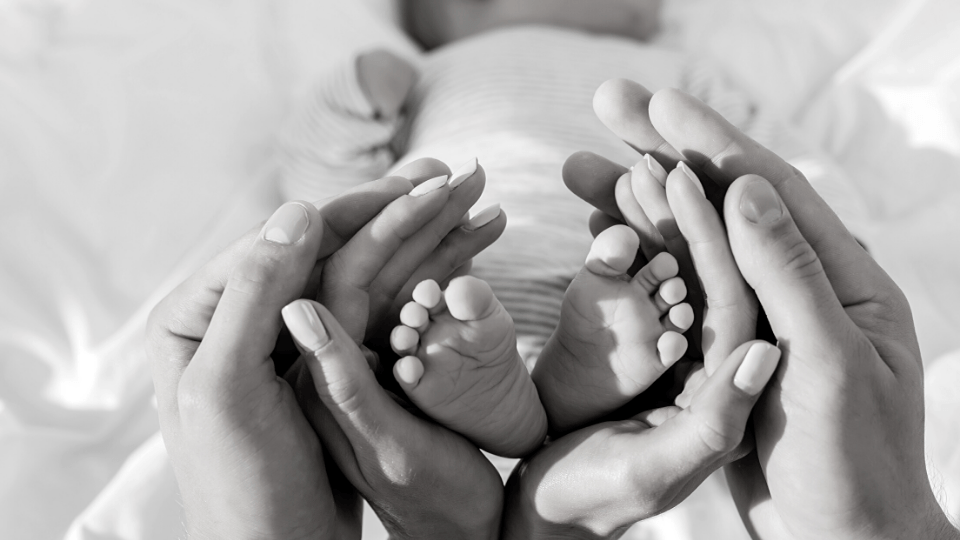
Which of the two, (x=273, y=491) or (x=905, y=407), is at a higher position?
(x=905, y=407)

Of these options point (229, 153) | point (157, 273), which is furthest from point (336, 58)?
point (157, 273)

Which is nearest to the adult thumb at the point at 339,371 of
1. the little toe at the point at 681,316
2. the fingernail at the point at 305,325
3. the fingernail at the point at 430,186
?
the fingernail at the point at 305,325

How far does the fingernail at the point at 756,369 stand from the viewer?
54cm

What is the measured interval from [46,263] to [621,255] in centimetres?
79

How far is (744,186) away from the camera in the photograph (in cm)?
56

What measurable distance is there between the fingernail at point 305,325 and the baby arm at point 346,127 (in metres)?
0.59

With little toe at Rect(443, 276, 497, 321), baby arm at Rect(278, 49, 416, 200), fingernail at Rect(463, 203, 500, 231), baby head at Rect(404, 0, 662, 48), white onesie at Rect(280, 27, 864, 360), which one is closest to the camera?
little toe at Rect(443, 276, 497, 321)

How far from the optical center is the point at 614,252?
1.92ft

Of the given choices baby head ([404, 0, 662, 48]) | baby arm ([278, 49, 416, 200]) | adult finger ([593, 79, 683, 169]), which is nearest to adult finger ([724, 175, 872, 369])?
adult finger ([593, 79, 683, 169])

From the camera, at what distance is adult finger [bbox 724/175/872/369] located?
54 centimetres

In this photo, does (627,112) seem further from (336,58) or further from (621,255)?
(336,58)

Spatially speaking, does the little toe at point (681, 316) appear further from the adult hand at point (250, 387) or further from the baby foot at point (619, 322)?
the adult hand at point (250, 387)

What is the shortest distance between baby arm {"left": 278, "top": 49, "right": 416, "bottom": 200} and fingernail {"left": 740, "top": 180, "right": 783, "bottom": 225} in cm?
64

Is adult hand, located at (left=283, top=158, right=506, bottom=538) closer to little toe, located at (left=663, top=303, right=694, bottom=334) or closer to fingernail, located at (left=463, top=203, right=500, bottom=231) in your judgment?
fingernail, located at (left=463, top=203, right=500, bottom=231)
